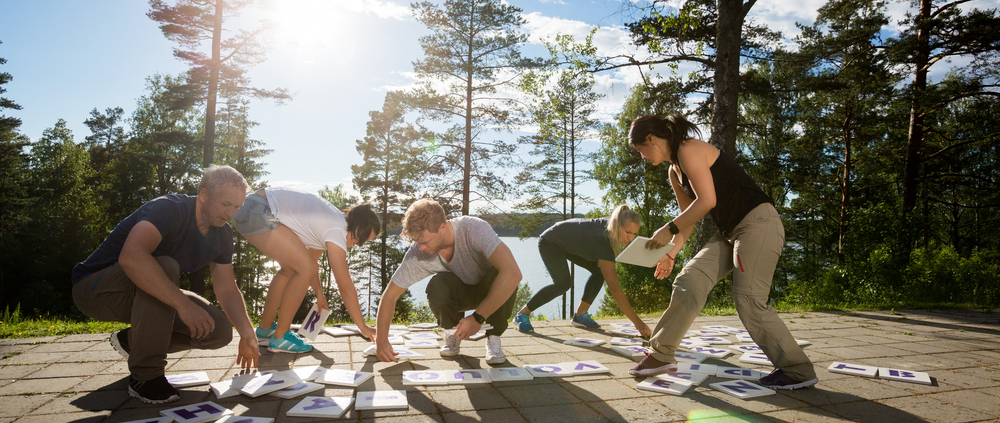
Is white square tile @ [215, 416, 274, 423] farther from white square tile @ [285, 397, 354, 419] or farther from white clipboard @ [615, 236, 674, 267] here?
white clipboard @ [615, 236, 674, 267]

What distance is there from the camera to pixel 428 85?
1758cm

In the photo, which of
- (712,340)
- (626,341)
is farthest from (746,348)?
(626,341)

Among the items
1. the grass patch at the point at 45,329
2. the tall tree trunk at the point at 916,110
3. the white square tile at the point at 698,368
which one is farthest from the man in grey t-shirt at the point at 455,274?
the tall tree trunk at the point at 916,110

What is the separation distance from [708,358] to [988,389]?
157 cm

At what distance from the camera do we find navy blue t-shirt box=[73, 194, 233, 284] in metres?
2.68

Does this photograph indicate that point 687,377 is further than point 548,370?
Answer: No

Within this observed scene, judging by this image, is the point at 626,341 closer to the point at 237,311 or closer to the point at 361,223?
the point at 361,223

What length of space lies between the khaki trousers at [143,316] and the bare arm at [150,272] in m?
0.13

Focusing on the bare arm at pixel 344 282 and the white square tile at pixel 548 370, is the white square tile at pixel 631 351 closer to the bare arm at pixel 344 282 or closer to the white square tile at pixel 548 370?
the white square tile at pixel 548 370

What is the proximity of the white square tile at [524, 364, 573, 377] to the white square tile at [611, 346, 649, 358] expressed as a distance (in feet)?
2.16

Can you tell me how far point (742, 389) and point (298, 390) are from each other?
2.51m

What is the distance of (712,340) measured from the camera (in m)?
4.47

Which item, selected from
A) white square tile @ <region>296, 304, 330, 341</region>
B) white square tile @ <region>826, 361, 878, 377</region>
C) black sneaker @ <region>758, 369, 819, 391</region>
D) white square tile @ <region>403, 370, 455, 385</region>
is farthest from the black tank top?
white square tile @ <region>296, 304, 330, 341</region>

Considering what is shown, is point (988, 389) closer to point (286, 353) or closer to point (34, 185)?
point (286, 353)
